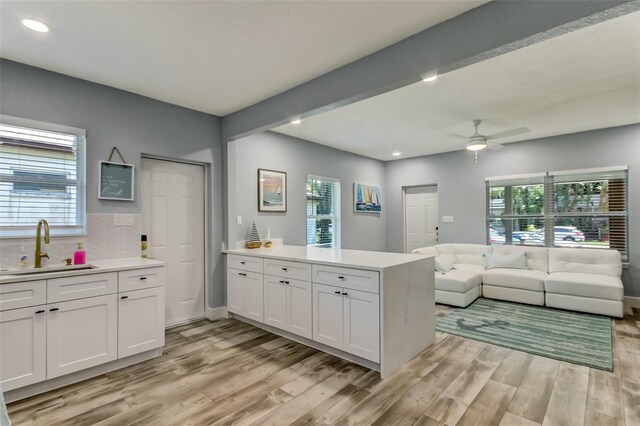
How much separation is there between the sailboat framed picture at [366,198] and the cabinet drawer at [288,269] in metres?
3.08

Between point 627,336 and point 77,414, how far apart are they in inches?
197

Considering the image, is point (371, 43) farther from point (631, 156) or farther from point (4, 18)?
point (631, 156)

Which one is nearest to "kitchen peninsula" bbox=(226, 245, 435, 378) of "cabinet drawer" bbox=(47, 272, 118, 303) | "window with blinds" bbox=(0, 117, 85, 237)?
"cabinet drawer" bbox=(47, 272, 118, 303)

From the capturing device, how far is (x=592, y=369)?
2680 millimetres

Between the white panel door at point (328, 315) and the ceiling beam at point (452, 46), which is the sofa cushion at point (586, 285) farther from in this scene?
the ceiling beam at point (452, 46)

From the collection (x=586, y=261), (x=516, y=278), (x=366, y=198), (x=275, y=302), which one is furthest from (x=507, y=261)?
(x=275, y=302)

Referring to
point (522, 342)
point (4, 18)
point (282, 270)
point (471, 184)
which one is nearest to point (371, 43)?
point (282, 270)

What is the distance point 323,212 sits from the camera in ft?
18.6

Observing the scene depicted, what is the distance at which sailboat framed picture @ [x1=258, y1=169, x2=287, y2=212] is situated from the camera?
178 inches

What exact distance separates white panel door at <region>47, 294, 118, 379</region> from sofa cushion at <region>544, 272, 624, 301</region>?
5.16 m

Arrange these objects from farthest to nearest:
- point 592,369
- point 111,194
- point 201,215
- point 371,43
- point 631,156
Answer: point 631,156 < point 201,215 < point 111,194 < point 592,369 < point 371,43

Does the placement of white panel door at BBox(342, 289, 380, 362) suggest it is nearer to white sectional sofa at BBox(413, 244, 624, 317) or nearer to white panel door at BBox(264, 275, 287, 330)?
white panel door at BBox(264, 275, 287, 330)

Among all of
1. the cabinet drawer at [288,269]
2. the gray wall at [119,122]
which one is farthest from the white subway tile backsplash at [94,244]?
the cabinet drawer at [288,269]

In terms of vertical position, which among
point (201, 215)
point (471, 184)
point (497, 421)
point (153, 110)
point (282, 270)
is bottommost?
point (497, 421)
